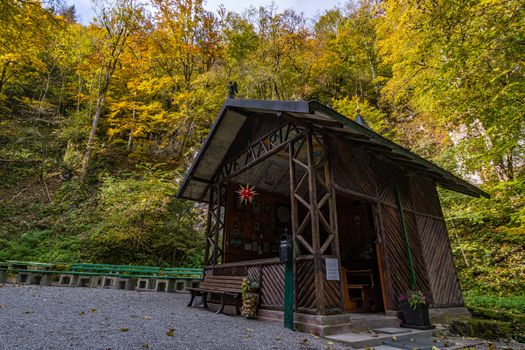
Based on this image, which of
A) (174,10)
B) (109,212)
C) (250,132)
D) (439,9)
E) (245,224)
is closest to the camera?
(439,9)

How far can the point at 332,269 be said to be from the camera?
16.8 ft

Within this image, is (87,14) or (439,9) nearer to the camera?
(439,9)

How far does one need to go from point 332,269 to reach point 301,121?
10.1 ft

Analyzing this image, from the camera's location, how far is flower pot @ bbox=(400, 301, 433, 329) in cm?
550

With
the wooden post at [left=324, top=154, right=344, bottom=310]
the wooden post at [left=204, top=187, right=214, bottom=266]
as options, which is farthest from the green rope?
the wooden post at [left=204, top=187, right=214, bottom=266]

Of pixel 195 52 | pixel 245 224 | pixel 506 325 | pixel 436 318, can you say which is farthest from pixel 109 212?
pixel 506 325

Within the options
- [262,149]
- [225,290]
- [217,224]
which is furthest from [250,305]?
[262,149]

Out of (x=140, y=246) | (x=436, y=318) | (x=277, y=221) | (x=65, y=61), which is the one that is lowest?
(x=436, y=318)

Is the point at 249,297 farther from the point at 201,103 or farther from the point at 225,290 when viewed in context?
the point at 201,103

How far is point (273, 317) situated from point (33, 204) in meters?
16.3

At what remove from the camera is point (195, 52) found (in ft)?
66.3

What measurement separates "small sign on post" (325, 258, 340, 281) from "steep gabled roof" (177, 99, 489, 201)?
2.49m

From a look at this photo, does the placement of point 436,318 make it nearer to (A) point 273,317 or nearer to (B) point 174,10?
(A) point 273,317

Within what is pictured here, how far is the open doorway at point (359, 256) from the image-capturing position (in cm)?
807
